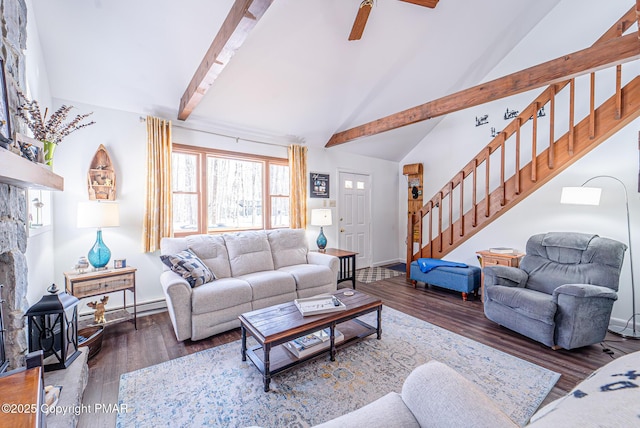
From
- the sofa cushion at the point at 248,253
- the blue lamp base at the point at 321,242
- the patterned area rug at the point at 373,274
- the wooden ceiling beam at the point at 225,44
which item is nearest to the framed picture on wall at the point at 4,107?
the wooden ceiling beam at the point at 225,44

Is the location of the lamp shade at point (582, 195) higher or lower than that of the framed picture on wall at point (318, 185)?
lower

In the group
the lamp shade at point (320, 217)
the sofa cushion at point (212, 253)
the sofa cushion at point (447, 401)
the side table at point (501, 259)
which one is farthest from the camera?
the lamp shade at point (320, 217)

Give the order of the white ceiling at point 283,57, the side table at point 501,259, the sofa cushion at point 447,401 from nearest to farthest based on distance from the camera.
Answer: the sofa cushion at point 447,401 < the white ceiling at point 283,57 < the side table at point 501,259

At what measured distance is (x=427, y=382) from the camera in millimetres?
938

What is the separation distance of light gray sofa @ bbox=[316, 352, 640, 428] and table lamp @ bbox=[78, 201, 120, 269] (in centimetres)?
288

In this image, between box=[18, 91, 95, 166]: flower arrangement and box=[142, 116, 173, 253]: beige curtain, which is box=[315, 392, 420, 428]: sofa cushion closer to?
box=[18, 91, 95, 166]: flower arrangement

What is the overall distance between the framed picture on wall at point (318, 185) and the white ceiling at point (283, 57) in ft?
2.23

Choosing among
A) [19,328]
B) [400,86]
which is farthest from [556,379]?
[400,86]

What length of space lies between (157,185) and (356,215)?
364 centimetres

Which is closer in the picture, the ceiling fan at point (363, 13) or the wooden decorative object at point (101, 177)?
the ceiling fan at point (363, 13)

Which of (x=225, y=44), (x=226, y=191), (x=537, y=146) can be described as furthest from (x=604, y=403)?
(x=537, y=146)

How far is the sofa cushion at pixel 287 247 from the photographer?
3.75 m

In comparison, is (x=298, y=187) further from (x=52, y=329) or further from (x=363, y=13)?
(x=52, y=329)

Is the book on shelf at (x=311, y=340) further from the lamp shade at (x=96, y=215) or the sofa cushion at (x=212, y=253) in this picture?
the lamp shade at (x=96, y=215)
